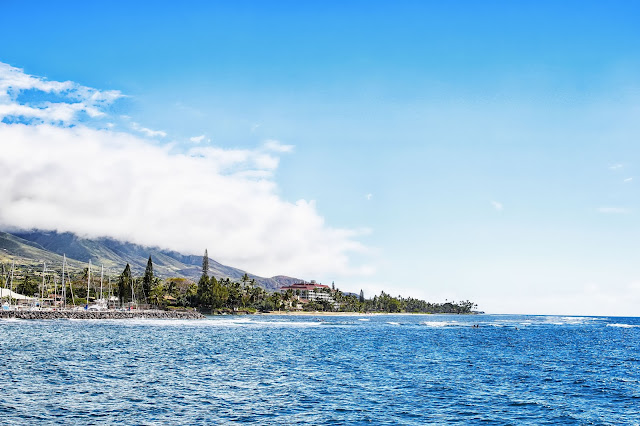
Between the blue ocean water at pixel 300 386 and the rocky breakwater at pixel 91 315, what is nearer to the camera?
the blue ocean water at pixel 300 386

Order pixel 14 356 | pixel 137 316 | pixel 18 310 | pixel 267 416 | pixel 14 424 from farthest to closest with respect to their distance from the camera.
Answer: pixel 137 316 < pixel 18 310 < pixel 14 356 < pixel 267 416 < pixel 14 424

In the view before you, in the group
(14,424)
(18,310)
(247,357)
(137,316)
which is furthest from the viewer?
(137,316)

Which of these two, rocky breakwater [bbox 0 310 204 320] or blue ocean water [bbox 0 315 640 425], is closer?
blue ocean water [bbox 0 315 640 425]

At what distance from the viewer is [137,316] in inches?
7160

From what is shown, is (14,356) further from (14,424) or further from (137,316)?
(137,316)

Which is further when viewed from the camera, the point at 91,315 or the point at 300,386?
the point at 91,315

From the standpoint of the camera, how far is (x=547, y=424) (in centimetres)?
3447

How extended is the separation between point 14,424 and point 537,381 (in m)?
45.1

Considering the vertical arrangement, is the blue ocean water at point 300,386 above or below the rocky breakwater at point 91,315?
above

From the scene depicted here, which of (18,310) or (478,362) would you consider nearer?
(478,362)

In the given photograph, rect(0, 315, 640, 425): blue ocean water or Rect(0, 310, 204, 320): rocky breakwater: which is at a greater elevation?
Rect(0, 315, 640, 425): blue ocean water

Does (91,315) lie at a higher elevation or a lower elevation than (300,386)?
lower

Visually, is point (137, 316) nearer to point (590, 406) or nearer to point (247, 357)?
point (247, 357)

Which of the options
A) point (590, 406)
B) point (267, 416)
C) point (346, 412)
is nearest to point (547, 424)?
point (590, 406)
